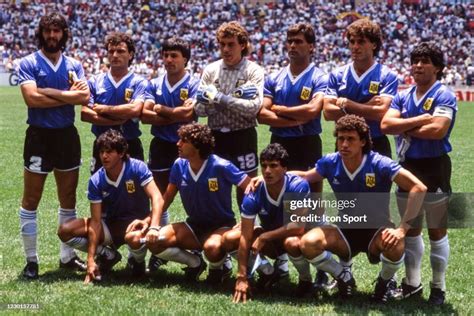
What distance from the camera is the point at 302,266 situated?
600cm

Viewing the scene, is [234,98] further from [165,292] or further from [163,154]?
[165,292]

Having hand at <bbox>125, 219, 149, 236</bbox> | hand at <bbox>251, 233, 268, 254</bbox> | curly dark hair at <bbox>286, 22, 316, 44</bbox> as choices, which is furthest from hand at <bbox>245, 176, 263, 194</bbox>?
curly dark hair at <bbox>286, 22, 316, 44</bbox>

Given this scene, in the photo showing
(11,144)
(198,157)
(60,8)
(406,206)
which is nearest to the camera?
(406,206)

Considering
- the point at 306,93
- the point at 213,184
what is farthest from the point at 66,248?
the point at 306,93

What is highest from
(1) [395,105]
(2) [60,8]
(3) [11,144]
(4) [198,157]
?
(2) [60,8]

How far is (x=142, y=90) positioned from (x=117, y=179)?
984 millimetres

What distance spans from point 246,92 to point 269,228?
4.06 feet

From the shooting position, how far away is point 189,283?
6473 millimetres

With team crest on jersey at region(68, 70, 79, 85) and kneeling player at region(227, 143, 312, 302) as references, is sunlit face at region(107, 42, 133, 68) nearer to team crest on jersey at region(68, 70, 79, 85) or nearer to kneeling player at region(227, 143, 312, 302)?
team crest on jersey at region(68, 70, 79, 85)

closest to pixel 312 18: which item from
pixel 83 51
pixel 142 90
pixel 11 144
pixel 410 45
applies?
pixel 410 45

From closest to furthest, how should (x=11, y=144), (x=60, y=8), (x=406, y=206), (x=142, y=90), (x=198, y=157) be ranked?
(x=406, y=206) → (x=198, y=157) → (x=142, y=90) → (x=11, y=144) → (x=60, y=8)

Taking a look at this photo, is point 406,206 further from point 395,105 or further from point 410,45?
point 410,45

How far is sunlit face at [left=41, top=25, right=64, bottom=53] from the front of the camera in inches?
254

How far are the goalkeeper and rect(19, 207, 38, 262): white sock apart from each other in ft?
5.76
